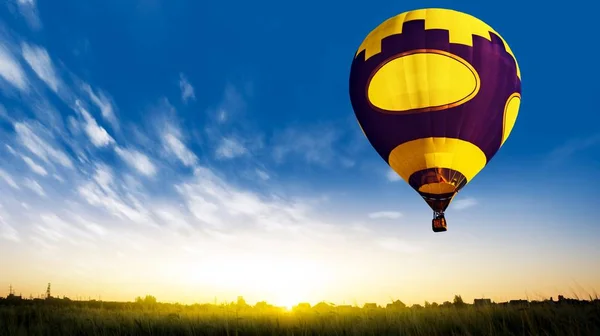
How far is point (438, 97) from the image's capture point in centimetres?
2023

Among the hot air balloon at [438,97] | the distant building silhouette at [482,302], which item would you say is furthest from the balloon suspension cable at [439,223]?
the distant building silhouette at [482,302]

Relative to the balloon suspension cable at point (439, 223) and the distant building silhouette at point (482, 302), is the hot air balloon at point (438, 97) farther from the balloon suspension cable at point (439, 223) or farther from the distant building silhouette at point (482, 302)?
the distant building silhouette at point (482, 302)

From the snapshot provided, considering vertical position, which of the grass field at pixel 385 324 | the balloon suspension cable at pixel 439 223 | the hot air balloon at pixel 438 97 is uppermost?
the hot air balloon at pixel 438 97

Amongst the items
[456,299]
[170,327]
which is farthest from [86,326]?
[456,299]

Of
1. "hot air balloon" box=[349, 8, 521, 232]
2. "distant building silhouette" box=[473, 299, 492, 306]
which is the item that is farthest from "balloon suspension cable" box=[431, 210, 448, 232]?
"distant building silhouette" box=[473, 299, 492, 306]

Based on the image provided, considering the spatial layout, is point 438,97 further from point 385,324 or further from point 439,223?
point 385,324

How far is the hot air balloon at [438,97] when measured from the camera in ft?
66.7

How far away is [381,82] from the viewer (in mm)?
21500

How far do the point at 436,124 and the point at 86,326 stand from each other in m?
16.1

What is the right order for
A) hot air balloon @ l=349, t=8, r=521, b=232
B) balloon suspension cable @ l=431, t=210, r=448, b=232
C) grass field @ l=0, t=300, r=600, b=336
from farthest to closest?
balloon suspension cable @ l=431, t=210, r=448, b=232, hot air balloon @ l=349, t=8, r=521, b=232, grass field @ l=0, t=300, r=600, b=336

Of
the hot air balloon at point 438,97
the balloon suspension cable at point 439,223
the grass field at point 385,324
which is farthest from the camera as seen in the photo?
the balloon suspension cable at point 439,223

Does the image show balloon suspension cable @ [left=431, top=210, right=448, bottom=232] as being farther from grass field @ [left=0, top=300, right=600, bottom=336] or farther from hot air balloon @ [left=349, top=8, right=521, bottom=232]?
grass field @ [left=0, top=300, right=600, bottom=336]

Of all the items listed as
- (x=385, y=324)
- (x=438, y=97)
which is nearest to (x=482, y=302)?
(x=385, y=324)

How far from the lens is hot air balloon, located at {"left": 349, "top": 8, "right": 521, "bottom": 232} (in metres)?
20.3
